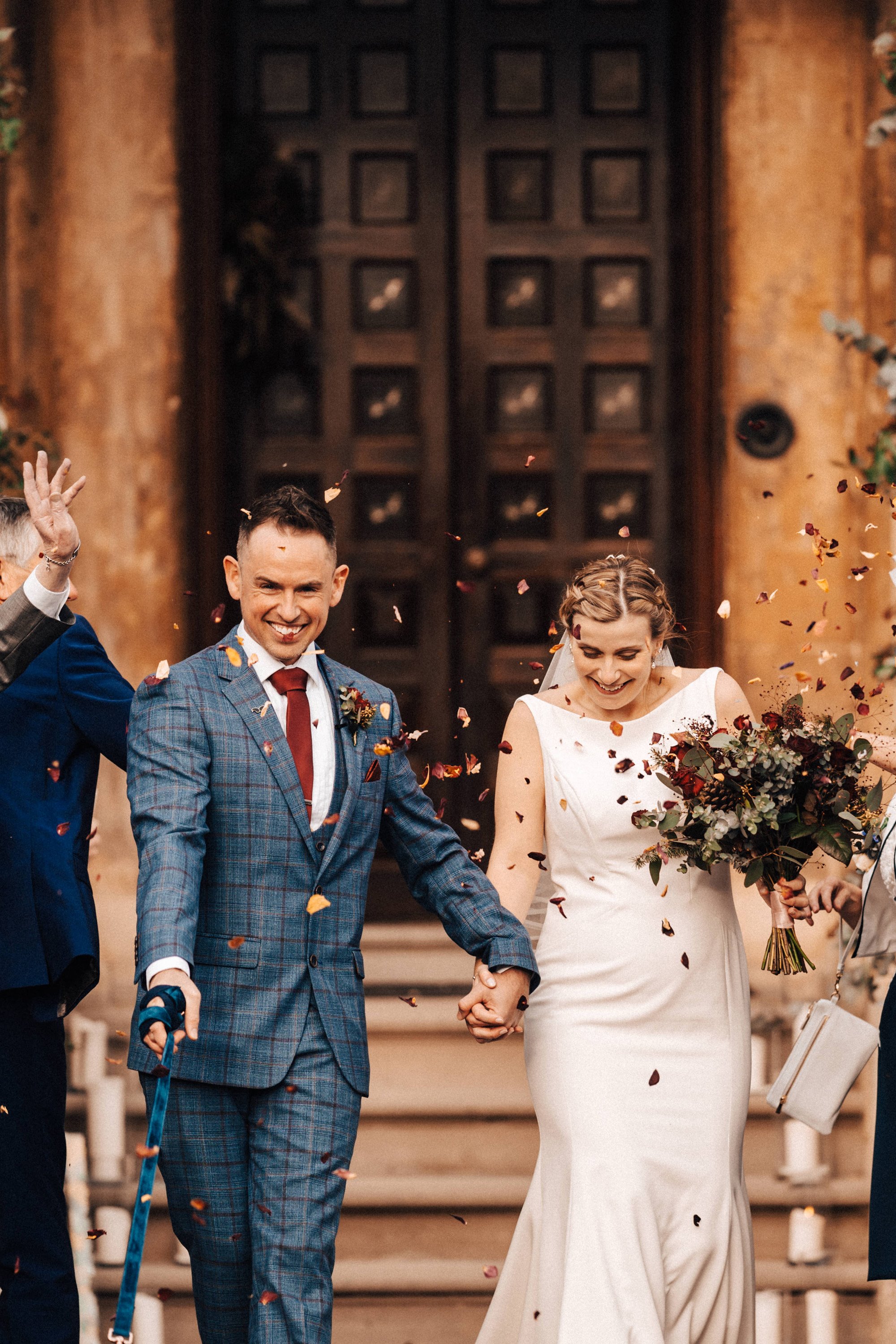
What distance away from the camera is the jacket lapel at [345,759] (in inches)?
127

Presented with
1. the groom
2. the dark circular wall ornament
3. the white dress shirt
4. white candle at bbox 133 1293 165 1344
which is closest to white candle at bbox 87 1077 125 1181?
white candle at bbox 133 1293 165 1344

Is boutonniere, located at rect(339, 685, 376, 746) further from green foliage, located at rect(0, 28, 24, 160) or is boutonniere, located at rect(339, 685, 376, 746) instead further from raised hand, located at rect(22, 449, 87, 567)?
green foliage, located at rect(0, 28, 24, 160)

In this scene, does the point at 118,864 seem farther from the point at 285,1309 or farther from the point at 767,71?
the point at 767,71

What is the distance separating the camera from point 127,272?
6.62 meters

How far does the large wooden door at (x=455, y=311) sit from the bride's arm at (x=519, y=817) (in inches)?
125

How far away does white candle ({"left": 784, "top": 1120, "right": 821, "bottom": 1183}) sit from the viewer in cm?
520

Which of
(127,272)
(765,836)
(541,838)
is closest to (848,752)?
(765,836)

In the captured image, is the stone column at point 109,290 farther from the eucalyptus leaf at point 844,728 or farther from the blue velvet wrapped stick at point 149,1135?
the blue velvet wrapped stick at point 149,1135

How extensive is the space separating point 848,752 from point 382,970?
322cm

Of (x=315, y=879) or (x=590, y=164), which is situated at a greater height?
(x=590, y=164)

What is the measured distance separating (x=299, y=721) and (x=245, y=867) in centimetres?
33

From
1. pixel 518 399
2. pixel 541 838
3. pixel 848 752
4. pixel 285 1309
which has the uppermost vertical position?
pixel 518 399

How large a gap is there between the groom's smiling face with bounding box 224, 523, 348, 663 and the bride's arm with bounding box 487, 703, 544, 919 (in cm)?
77

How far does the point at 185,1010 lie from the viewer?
2846 mm
